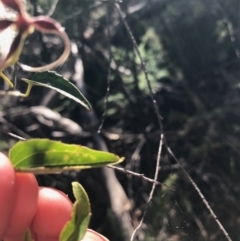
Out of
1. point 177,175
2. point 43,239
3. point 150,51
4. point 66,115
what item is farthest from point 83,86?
point 43,239

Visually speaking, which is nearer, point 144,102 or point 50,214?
point 50,214

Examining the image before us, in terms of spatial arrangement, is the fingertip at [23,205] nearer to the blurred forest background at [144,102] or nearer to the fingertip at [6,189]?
the fingertip at [6,189]

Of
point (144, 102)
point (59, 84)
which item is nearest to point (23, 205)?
point (59, 84)

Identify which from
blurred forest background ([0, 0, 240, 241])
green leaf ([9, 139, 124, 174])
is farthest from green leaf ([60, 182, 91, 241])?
blurred forest background ([0, 0, 240, 241])

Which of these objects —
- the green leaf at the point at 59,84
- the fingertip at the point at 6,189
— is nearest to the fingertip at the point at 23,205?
the fingertip at the point at 6,189

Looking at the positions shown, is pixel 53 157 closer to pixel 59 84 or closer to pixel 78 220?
pixel 78 220

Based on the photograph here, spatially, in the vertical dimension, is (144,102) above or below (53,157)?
below
